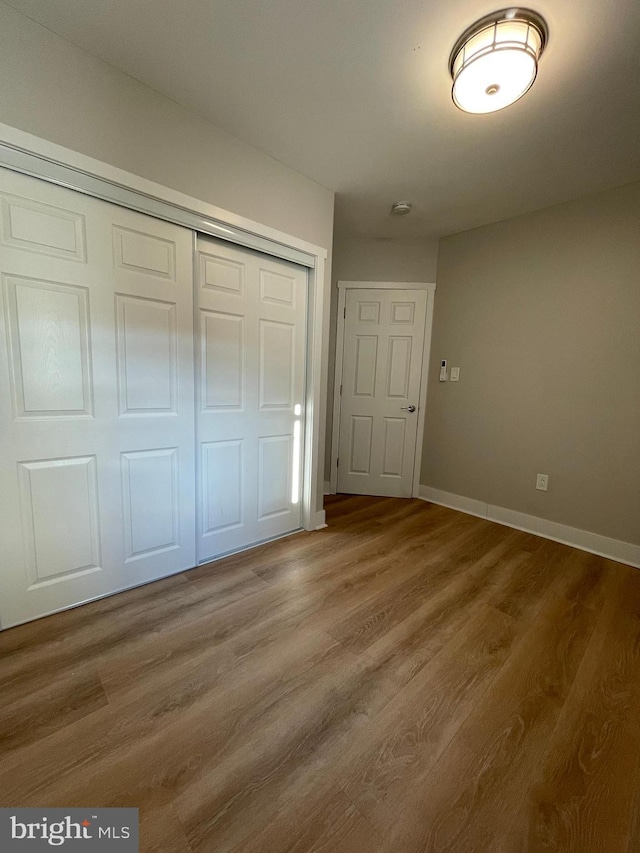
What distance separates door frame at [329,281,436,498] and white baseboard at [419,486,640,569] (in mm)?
367

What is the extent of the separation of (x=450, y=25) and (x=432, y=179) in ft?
3.25

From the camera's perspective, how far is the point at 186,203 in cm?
173

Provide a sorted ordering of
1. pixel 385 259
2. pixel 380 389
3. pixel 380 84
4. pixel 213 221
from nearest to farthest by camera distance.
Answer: pixel 380 84 < pixel 213 221 < pixel 385 259 < pixel 380 389

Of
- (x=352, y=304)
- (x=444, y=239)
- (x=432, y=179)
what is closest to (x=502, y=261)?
(x=444, y=239)

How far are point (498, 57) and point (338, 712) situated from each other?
2.51m

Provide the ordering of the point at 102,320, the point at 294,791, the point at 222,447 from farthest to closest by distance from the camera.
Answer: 1. the point at 222,447
2. the point at 102,320
3. the point at 294,791

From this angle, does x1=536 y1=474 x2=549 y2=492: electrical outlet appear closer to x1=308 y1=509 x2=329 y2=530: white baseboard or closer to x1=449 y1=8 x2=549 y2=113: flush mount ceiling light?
x1=308 y1=509 x2=329 y2=530: white baseboard

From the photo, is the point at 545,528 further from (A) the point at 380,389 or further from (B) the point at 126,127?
(B) the point at 126,127

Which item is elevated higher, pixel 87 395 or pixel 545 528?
pixel 87 395

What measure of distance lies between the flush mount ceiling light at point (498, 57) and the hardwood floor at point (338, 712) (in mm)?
2383

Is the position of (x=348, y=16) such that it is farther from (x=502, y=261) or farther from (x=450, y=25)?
(x=502, y=261)

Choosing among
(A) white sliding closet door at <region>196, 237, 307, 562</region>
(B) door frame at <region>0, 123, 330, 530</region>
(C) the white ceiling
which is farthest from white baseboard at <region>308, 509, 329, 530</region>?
(C) the white ceiling

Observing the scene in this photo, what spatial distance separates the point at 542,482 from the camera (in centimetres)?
266

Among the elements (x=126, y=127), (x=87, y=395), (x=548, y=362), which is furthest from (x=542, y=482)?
(x=126, y=127)
